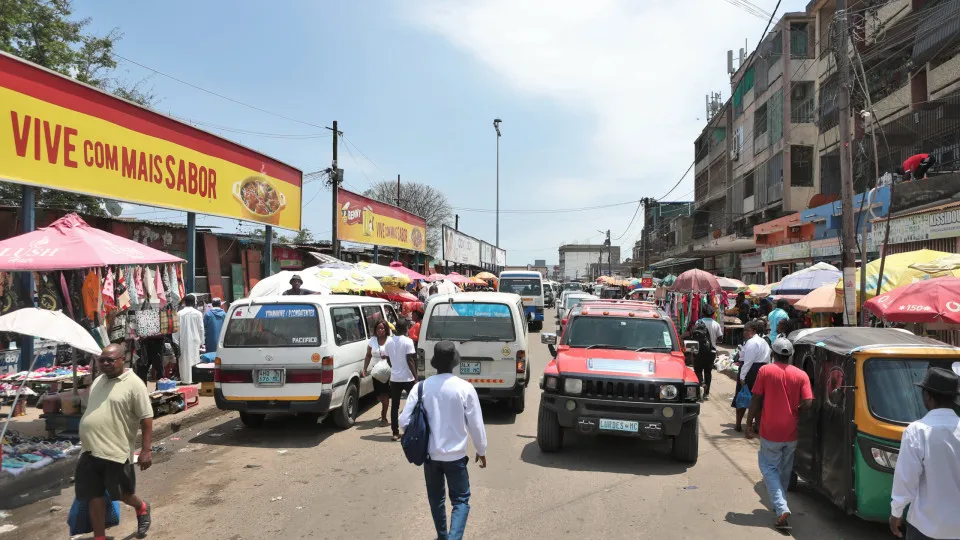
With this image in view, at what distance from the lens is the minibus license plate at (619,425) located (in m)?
6.94

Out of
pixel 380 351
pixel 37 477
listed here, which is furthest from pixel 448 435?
pixel 380 351

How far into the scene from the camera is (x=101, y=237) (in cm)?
786

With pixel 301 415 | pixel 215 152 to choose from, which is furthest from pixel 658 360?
pixel 215 152

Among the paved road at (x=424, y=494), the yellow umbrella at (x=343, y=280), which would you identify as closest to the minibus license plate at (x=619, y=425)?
the paved road at (x=424, y=494)

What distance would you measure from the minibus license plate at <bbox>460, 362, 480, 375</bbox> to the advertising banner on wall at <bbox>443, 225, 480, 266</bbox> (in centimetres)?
3106

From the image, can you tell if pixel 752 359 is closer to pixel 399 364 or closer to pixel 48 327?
pixel 399 364

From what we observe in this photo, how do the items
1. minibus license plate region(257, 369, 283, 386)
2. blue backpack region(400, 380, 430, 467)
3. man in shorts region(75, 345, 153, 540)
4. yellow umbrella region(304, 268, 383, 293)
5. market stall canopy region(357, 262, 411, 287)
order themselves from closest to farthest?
blue backpack region(400, 380, 430, 467) → man in shorts region(75, 345, 153, 540) → minibus license plate region(257, 369, 283, 386) → yellow umbrella region(304, 268, 383, 293) → market stall canopy region(357, 262, 411, 287)

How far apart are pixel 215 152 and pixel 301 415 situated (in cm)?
790

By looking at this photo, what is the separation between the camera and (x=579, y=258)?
405 ft

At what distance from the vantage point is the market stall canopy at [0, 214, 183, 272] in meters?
6.86

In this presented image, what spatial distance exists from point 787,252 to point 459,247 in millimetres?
24442

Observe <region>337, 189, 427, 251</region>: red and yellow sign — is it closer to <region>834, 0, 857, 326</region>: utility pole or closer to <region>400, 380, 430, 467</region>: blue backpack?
<region>834, 0, 857, 326</region>: utility pole

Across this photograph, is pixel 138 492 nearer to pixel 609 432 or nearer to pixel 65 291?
pixel 65 291

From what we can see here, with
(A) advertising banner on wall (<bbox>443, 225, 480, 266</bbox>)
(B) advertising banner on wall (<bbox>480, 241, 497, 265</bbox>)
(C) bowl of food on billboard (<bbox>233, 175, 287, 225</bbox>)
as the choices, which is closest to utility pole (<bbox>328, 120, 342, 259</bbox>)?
(C) bowl of food on billboard (<bbox>233, 175, 287, 225</bbox>)
